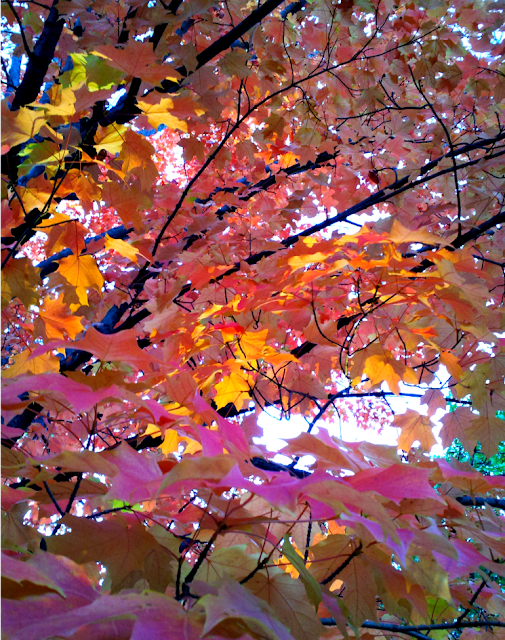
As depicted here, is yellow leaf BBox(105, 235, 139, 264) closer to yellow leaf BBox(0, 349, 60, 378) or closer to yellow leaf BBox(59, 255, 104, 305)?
yellow leaf BBox(59, 255, 104, 305)

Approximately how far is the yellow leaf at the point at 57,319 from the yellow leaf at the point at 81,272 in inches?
7.7

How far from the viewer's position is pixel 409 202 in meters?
2.81

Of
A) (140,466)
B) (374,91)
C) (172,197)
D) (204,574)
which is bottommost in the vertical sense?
(204,574)

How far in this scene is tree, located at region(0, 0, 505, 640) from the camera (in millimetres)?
607

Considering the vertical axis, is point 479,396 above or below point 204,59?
below

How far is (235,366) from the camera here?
1396 mm

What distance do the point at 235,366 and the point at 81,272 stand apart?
0.78 m

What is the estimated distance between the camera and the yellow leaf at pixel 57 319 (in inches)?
71.1

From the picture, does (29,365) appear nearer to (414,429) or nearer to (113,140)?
(113,140)

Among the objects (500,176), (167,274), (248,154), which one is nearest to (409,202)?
(500,176)

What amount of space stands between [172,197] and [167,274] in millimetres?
497

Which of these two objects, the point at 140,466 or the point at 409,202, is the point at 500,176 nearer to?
the point at 409,202

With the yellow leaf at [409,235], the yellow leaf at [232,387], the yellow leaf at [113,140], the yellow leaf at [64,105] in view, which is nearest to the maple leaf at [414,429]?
the yellow leaf at [232,387]

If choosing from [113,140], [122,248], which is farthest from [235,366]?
[113,140]
